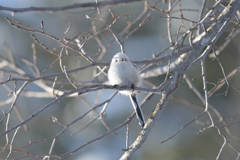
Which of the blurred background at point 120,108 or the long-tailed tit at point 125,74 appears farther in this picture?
the blurred background at point 120,108

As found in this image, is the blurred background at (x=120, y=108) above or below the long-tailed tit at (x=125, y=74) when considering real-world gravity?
above

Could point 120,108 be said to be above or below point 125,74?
above

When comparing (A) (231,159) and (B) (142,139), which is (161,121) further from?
(B) (142,139)

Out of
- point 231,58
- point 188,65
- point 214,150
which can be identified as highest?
point 231,58

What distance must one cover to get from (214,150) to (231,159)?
1.43 ft

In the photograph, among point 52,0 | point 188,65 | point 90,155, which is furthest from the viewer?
point 52,0

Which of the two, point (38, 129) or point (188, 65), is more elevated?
point (38, 129)

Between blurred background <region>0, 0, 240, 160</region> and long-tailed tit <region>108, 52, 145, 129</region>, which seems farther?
blurred background <region>0, 0, 240, 160</region>

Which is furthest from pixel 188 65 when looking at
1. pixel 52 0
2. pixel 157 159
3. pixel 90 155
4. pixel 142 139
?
pixel 52 0

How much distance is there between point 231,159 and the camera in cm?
685

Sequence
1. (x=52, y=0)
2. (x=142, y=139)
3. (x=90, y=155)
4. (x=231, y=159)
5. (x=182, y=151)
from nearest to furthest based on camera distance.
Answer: (x=142, y=139)
(x=231, y=159)
(x=182, y=151)
(x=90, y=155)
(x=52, y=0)

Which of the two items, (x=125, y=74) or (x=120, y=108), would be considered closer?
(x=125, y=74)

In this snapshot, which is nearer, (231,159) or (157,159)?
(231,159)

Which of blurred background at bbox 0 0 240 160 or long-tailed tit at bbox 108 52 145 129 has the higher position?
blurred background at bbox 0 0 240 160
